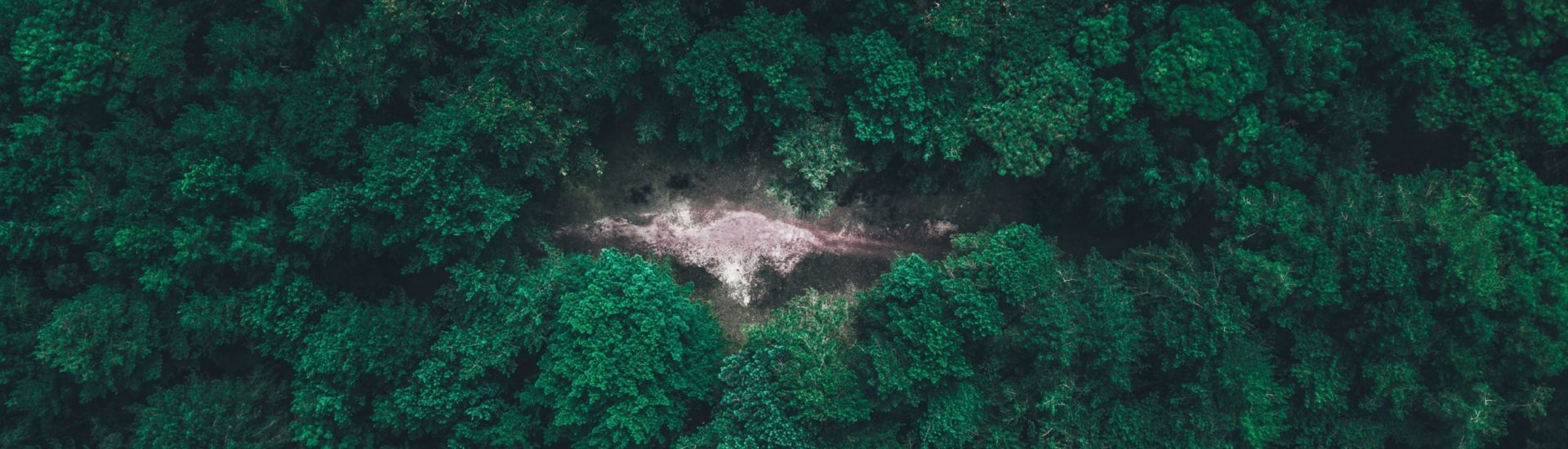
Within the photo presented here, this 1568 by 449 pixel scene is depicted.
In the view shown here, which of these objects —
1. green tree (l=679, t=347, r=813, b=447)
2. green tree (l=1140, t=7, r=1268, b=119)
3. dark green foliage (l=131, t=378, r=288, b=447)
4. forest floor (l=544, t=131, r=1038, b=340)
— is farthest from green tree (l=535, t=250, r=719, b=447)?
green tree (l=1140, t=7, r=1268, b=119)

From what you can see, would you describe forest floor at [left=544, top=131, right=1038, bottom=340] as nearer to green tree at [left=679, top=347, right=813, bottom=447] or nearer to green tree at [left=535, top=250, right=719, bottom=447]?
green tree at [left=535, top=250, right=719, bottom=447]

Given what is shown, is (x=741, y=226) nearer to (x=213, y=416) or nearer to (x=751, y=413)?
(x=751, y=413)

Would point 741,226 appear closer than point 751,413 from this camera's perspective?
No

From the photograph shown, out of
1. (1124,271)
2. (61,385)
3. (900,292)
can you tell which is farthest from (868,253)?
(61,385)

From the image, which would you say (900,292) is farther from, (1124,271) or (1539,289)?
(1539,289)

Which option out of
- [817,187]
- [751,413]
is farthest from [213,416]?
[817,187]

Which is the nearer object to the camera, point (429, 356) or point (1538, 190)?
point (1538, 190)
